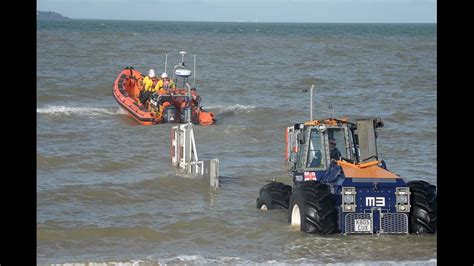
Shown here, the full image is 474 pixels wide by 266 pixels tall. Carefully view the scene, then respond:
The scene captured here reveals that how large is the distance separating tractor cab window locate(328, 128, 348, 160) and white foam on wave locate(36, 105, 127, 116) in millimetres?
15955

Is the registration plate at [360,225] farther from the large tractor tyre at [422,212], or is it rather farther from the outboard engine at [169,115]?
the outboard engine at [169,115]

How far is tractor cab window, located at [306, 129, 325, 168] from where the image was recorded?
1260 centimetres

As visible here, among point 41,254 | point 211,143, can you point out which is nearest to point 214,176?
point 41,254

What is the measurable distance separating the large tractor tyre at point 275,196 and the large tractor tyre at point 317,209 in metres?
1.50

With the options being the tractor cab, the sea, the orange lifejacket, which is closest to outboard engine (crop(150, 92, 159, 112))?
the sea

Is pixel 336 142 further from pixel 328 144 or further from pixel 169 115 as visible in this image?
pixel 169 115

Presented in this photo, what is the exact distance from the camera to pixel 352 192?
11570 millimetres

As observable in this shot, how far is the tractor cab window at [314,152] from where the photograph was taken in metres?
12.6

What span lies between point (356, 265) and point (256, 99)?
25.4 m

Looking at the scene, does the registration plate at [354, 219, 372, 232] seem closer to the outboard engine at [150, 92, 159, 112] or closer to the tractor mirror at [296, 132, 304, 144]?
the tractor mirror at [296, 132, 304, 144]

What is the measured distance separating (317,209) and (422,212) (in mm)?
1352

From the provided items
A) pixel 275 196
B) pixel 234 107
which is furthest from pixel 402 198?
pixel 234 107
